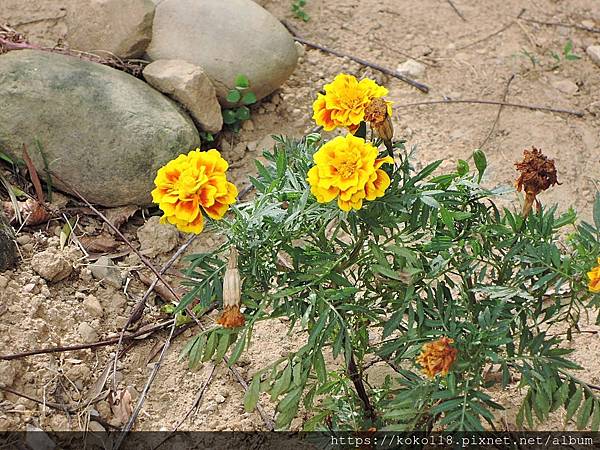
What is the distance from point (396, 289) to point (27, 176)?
1836 millimetres

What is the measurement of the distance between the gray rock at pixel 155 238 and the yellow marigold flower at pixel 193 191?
130cm

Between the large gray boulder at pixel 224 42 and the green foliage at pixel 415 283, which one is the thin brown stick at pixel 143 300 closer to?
the green foliage at pixel 415 283

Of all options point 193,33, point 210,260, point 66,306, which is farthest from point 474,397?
point 193,33

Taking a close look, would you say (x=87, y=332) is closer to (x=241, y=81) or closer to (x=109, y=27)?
(x=241, y=81)

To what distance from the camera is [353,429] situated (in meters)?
2.26

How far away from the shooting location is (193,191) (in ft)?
5.94

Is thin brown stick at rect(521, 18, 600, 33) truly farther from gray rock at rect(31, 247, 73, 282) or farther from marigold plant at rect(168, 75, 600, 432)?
gray rock at rect(31, 247, 73, 282)

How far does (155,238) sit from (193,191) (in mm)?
1411

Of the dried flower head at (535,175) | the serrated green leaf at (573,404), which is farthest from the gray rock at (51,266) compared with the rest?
the serrated green leaf at (573,404)

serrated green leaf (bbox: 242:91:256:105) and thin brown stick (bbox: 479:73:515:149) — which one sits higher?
serrated green leaf (bbox: 242:91:256:105)

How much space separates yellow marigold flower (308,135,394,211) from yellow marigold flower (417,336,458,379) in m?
0.39

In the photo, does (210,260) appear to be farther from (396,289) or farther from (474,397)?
(474,397)

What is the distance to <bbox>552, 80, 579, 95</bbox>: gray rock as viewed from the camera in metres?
4.00

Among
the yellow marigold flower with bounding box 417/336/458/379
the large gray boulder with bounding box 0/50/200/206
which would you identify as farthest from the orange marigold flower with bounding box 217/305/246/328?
the large gray boulder with bounding box 0/50/200/206
